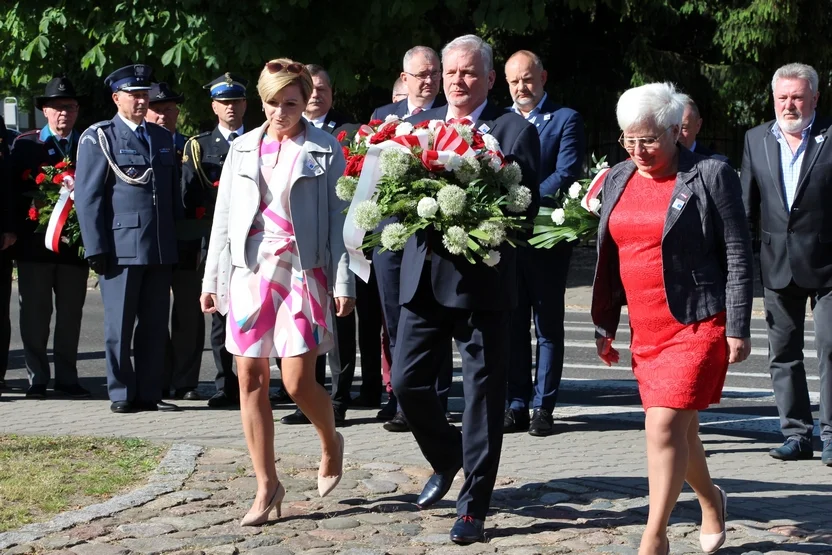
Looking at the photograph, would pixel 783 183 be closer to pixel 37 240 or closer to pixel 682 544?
pixel 682 544

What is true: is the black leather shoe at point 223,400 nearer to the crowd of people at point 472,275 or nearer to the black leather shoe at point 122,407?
the crowd of people at point 472,275

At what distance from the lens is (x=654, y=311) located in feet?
17.2

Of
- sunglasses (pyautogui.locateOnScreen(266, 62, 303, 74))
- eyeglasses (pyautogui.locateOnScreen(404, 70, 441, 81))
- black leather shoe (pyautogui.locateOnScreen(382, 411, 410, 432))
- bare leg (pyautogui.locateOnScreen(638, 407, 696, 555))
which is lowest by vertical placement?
black leather shoe (pyautogui.locateOnScreen(382, 411, 410, 432))

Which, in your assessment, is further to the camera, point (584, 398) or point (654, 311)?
point (584, 398)

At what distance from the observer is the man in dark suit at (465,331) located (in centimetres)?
573

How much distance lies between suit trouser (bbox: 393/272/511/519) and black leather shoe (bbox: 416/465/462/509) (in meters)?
0.24

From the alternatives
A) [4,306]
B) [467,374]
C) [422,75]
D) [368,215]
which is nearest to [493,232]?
[368,215]

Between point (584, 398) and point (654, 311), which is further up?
point (654, 311)

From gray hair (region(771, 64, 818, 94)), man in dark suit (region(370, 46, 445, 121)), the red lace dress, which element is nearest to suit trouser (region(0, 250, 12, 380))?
man in dark suit (region(370, 46, 445, 121))

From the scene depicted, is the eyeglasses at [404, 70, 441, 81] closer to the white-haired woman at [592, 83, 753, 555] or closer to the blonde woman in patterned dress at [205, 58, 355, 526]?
the blonde woman in patterned dress at [205, 58, 355, 526]

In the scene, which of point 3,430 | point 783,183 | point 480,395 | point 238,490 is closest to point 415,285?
point 480,395

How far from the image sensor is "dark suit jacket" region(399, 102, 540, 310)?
573cm

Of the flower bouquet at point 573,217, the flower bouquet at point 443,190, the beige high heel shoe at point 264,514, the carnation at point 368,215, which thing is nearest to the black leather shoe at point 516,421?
the flower bouquet at point 573,217

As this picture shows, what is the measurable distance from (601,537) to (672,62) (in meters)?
17.0
